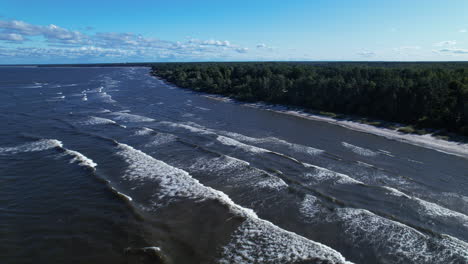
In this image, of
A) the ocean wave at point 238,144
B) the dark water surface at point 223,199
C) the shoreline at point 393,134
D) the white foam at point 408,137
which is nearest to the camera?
the dark water surface at point 223,199

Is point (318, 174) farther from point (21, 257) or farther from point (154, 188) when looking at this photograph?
point (21, 257)

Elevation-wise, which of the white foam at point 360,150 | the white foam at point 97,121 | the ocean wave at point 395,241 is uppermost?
the white foam at point 97,121

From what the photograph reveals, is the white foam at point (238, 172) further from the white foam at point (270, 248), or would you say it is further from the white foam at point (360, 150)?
the white foam at point (360, 150)

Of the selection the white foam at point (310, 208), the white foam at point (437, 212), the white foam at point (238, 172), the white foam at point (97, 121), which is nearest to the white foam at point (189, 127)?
the white foam at point (97, 121)

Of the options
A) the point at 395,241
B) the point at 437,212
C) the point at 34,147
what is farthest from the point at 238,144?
the point at 34,147

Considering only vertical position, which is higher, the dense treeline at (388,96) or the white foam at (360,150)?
the dense treeline at (388,96)

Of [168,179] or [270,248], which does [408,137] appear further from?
[168,179]
